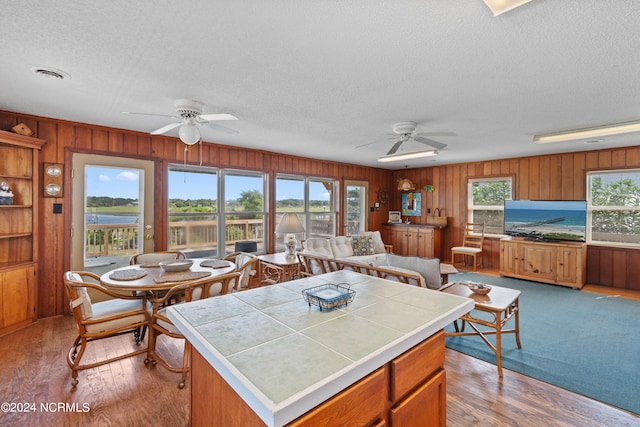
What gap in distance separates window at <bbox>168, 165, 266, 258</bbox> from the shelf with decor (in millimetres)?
1525

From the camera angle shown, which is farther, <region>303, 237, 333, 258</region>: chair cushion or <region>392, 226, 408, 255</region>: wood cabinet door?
<region>392, 226, 408, 255</region>: wood cabinet door

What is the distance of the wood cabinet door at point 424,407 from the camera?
1134 mm

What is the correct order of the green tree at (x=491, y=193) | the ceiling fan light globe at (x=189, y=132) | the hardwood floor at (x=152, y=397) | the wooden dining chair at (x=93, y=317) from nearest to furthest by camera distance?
the hardwood floor at (x=152, y=397) < the wooden dining chair at (x=93, y=317) < the ceiling fan light globe at (x=189, y=132) < the green tree at (x=491, y=193)

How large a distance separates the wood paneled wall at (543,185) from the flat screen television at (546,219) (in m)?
0.25

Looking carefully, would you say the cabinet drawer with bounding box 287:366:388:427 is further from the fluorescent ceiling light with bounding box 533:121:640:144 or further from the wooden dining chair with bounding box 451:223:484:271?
the wooden dining chair with bounding box 451:223:484:271

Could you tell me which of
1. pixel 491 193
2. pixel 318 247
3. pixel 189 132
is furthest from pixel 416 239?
pixel 189 132

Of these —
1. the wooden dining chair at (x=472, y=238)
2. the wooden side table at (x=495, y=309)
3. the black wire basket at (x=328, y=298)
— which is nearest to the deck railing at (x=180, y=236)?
the wooden dining chair at (x=472, y=238)

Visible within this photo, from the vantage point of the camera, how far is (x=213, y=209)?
16.4ft

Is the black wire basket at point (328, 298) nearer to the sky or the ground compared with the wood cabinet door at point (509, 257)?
nearer to the sky

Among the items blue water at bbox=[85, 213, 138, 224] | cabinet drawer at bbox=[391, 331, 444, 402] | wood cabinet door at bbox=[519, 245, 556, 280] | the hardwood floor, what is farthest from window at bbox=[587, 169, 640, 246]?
blue water at bbox=[85, 213, 138, 224]

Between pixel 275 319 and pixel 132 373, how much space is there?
2.01 meters

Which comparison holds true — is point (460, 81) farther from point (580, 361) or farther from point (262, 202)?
point (262, 202)

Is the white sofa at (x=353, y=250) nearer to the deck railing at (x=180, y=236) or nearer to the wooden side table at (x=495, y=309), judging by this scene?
the wooden side table at (x=495, y=309)

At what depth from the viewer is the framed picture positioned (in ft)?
25.5
